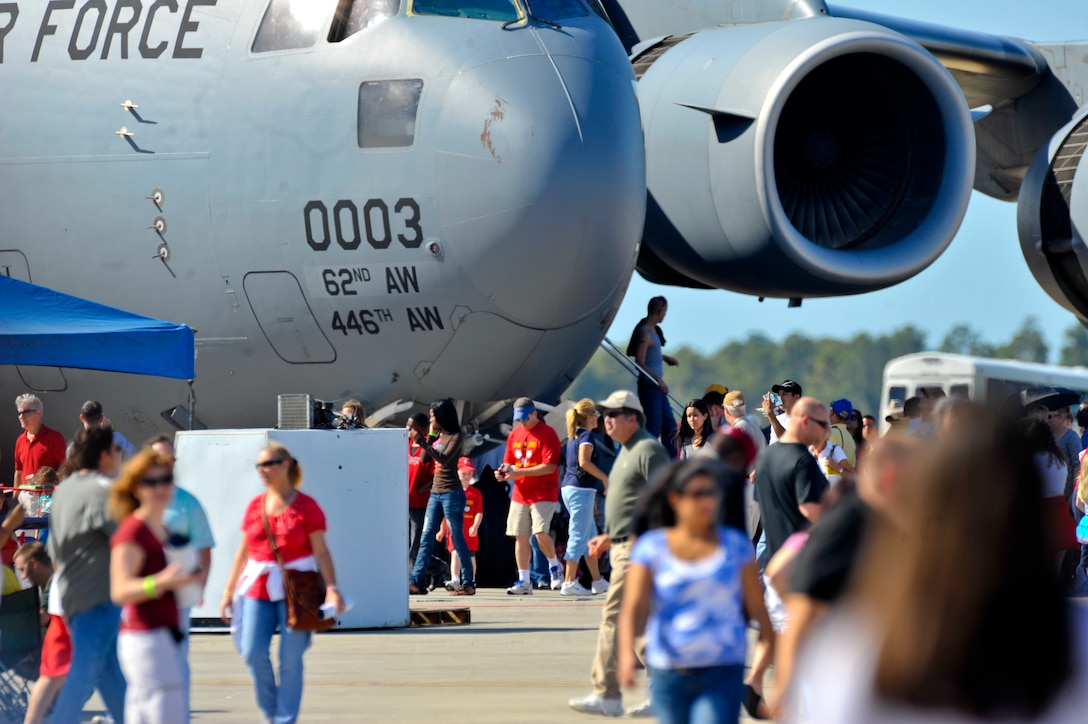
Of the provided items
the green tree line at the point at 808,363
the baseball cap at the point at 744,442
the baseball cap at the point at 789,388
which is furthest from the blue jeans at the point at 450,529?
the green tree line at the point at 808,363

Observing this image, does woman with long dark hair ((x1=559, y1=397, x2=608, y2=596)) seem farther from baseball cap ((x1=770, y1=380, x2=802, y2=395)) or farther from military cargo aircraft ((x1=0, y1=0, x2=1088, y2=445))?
baseball cap ((x1=770, y1=380, x2=802, y2=395))

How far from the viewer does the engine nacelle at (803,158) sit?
14.7 m

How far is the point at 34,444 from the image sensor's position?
1294cm

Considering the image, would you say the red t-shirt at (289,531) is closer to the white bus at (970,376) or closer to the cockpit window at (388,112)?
the cockpit window at (388,112)

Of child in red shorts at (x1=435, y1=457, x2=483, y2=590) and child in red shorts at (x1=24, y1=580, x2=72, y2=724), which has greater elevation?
child in red shorts at (x1=24, y1=580, x2=72, y2=724)

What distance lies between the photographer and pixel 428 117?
40.1 ft

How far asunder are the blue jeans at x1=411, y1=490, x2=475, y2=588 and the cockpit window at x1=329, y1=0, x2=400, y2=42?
12.3ft

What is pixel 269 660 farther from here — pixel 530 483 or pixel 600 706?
pixel 530 483

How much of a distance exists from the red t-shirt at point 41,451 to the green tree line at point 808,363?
390ft

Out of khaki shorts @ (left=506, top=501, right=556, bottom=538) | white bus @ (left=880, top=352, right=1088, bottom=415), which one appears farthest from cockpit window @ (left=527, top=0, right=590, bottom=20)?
white bus @ (left=880, top=352, right=1088, bottom=415)

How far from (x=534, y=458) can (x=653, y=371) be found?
6.51 feet

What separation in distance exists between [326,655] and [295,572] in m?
3.13

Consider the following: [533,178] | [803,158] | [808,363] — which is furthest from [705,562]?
[808,363]

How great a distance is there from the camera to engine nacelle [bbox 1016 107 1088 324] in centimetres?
1678
